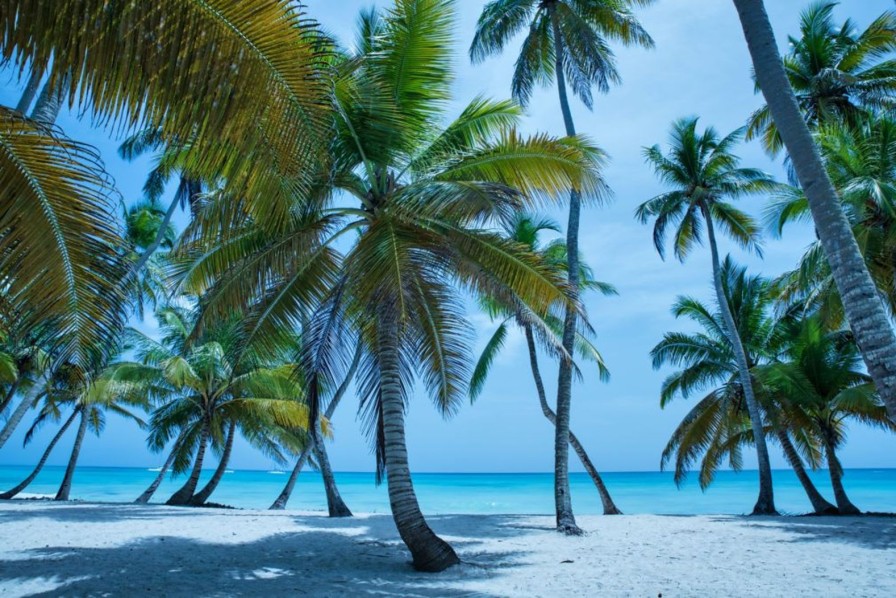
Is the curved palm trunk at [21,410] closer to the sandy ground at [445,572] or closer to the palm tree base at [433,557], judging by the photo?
the sandy ground at [445,572]

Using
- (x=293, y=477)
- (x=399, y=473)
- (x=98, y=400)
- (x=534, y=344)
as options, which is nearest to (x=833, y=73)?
(x=534, y=344)

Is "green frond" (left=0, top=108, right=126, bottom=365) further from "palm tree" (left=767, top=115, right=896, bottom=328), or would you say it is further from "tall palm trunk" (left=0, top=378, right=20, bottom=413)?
"tall palm trunk" (left=0, top=378, right=20, bottom=413)

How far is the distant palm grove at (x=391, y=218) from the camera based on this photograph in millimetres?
3654

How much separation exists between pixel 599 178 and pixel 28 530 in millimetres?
10863

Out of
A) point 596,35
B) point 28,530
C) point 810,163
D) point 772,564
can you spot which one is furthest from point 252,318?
point 596,35

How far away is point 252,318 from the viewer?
851 cm

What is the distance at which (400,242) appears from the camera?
23.9ft

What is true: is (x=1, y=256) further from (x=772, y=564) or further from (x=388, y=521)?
(x=388, y=521)

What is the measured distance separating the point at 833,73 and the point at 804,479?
1212 centimetres

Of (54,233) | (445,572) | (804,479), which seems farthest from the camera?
(804,479)

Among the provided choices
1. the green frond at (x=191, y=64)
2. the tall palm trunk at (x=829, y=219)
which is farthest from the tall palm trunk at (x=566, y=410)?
the green frond at (x=191, y=64)

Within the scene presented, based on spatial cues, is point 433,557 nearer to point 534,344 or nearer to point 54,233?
point 54,233

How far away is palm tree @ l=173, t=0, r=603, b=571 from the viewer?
734 cm

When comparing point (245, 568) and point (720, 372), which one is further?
point (720, 372)
